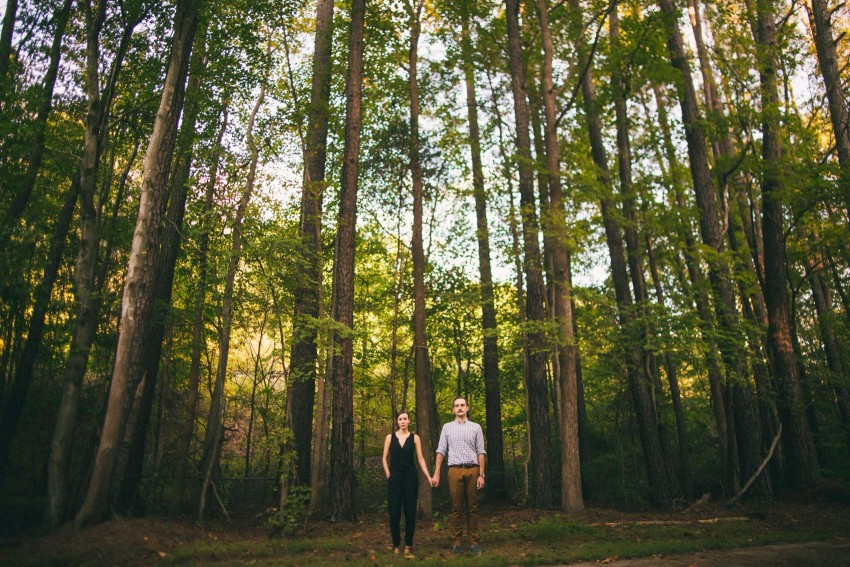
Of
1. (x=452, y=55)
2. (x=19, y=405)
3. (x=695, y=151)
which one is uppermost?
(x=452, y=55)

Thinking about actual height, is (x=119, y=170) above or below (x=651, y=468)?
above

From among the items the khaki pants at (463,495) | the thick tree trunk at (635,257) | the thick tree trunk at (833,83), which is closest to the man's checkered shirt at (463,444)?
the khaki pants at (463,495)

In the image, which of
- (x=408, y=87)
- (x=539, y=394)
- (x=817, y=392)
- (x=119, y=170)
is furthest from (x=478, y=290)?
(x=119, y=170)

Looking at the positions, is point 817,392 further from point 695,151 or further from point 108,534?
point 108,534

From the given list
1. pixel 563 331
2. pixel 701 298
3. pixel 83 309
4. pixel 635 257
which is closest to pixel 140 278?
pixel 83 309

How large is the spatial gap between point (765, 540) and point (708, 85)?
14.8m

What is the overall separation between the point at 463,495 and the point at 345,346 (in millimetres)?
4953

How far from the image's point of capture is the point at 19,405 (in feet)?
39.0

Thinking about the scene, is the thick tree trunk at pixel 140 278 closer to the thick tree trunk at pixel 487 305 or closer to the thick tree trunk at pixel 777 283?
the thick tree trunk at pixel 487 305

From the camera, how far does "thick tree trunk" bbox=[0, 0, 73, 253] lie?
35.0 feet

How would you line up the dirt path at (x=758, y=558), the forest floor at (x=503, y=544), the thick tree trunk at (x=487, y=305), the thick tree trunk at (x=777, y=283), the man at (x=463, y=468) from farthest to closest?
the thick tree trunk at (x=487, y=305), the thick tree trunk at (x=777, y=283), the man at (x=463, y=468), the forest floor at (x=503, y=544), the dirt path at (x=758, y=558)

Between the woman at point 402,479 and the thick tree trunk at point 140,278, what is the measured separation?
4148mm

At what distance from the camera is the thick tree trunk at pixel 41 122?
35.0 ft

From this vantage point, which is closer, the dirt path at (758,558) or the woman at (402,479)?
the dirt path at (758,558)
